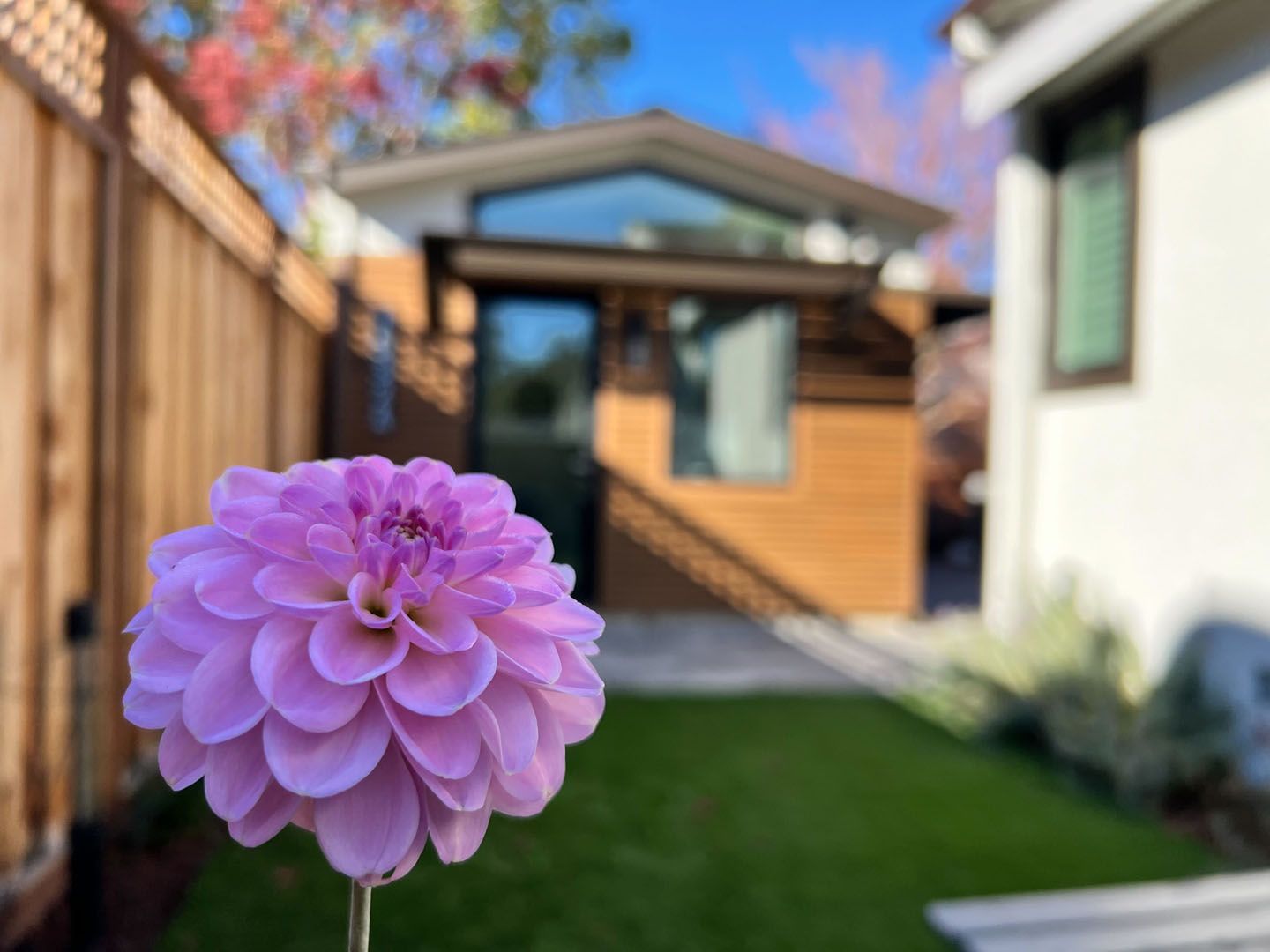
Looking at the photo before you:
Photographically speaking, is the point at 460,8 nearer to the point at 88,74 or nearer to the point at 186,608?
the point at 88,74

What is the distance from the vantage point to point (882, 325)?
704 centimetres

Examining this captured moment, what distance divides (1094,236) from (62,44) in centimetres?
415

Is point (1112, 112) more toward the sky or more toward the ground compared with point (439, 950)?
more toward the sky

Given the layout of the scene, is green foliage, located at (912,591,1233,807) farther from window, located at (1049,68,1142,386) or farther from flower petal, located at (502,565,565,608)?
flower petal, located at (502,565,565,608)

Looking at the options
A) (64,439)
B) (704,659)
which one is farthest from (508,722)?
(704,659)

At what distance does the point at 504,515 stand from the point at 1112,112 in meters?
4.39

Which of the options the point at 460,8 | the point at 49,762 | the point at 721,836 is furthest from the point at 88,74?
the point at 460,8

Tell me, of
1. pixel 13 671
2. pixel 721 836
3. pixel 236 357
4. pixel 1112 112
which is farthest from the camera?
pixel 1112 112

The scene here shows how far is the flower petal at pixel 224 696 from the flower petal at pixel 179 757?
0.03 meters

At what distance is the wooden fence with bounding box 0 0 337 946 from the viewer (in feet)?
6.05

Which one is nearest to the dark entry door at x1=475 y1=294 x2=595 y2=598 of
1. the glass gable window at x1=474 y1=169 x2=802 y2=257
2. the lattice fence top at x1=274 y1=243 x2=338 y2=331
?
the glass gable window at x1=474 y1=169 x2=802 y2=257

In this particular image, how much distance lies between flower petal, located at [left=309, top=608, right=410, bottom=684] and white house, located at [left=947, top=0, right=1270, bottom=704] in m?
3.34

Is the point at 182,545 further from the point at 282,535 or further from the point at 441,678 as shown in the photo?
the point at 441,678

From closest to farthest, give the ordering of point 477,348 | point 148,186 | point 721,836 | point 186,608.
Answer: point 186,608 < point 148,186 < point 721,836 < point 477,348
